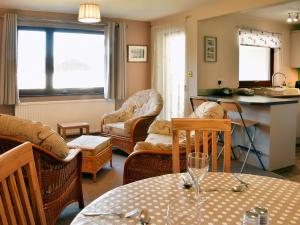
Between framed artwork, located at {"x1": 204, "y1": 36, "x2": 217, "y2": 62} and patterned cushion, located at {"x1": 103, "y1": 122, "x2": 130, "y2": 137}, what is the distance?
75.0 inches

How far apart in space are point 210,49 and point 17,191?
4.68 meters

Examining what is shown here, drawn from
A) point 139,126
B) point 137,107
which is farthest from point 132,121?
point 137,107

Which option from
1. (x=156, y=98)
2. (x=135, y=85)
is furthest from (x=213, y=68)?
(x=135, y=85)

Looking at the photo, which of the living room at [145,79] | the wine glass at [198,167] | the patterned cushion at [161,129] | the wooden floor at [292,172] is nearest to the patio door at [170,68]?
the living room at [145,79]

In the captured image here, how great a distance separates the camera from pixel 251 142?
3.88m

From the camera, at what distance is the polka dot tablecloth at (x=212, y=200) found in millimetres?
1062

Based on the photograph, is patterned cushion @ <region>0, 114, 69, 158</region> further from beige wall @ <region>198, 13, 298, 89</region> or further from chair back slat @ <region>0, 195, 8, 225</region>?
beige wall @ <region>198, 13, 298, 89</region>

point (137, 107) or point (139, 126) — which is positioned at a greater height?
point (137, 107)

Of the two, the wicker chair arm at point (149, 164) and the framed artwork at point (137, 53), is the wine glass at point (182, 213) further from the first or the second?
the framed artwork at point (137, 53)

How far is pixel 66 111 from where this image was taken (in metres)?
5.73

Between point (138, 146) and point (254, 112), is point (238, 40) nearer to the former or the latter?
point (254, 112)

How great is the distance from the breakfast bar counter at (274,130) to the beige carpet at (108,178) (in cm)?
13

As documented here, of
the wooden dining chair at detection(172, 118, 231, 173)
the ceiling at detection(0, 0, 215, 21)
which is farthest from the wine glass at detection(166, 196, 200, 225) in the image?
the ceiling at detection(0, 0, 215, 21)

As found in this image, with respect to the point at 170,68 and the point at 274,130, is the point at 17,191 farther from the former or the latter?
the point at 170,68
